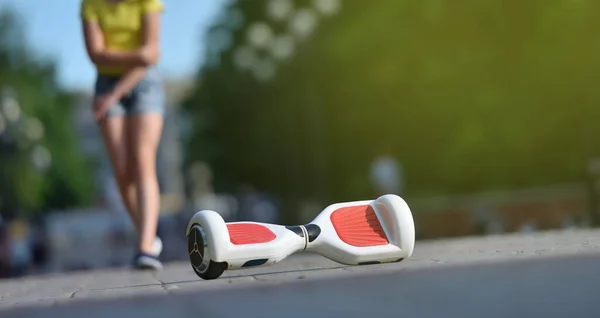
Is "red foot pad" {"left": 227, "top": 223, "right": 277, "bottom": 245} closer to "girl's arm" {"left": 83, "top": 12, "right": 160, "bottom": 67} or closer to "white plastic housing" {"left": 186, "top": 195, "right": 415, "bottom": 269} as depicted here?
"white plastic housing" {"left": 186, "top": 195, "right": 415, "bottom": 269}

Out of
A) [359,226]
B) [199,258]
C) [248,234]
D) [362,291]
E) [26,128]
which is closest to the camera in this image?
[362,291]

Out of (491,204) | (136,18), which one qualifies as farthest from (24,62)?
(136,18)

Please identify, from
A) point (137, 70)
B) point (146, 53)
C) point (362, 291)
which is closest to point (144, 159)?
point (137, 70)

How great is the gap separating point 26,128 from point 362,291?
42.7m

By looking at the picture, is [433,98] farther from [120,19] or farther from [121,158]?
[121,158]

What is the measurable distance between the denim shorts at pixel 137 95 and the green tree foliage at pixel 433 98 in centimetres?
1972

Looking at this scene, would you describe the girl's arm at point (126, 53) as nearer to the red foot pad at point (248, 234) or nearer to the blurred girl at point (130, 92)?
the blurred girl at point (130, 92)

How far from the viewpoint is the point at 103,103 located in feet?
22.5

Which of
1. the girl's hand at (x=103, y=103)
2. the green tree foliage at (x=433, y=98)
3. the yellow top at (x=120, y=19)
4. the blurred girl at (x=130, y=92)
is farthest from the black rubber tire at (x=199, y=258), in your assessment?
the green tree foliage at (x=433, y=98)

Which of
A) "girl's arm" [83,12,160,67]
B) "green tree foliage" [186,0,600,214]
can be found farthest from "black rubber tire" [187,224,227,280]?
"green tree foliage" [186,0,600,214]

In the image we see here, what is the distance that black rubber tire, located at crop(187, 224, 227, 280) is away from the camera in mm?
4906

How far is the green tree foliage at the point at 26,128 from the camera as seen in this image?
4553cm

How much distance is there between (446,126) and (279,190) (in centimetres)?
906

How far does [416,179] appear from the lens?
102 ft
